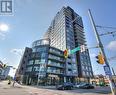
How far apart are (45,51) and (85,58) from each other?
37.4m

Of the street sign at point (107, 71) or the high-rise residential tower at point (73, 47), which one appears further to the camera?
the high-rise residential tower at point (73, 47)

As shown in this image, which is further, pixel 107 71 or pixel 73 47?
pixel 73 47

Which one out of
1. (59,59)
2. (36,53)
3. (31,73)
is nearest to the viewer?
(31,73)

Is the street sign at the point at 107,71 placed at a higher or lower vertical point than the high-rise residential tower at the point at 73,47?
lower

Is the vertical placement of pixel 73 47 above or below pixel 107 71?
above

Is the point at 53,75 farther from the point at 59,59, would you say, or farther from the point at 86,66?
the point at 86,66

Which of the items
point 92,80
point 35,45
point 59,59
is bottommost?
point 92,80

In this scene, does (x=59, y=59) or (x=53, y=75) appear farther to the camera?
(x=59, y=59)

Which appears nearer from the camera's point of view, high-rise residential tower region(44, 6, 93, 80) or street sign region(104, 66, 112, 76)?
street sign region(104, 66, 112, 76)

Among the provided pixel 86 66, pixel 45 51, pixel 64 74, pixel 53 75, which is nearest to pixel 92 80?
pixel 86 66

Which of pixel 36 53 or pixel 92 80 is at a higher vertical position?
pixel 36 53

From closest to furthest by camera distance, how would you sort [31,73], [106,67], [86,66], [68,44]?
1. [106,67]
2. [31,73]
3. [68,44]
4. [86,66]

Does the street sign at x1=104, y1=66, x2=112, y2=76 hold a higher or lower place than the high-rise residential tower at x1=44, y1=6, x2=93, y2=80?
lower

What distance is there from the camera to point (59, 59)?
61312 mm
